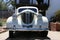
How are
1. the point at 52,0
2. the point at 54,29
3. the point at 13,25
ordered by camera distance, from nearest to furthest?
the point at 13,25
the point at 54,29
the point at 52,0

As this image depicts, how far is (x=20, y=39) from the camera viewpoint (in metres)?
14.0

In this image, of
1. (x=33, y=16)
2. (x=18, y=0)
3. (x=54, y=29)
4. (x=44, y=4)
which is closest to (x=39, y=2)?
(x=44, y=4)

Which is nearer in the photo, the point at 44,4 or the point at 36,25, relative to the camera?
the point at 36,25

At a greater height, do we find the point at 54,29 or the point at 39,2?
the point at 39,2

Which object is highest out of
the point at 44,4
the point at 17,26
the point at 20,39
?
the point at 44,4

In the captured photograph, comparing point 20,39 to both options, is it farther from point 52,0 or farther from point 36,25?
point 52,0

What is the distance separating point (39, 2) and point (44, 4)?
958 mm

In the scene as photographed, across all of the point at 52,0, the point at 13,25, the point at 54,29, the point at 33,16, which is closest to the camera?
the point at 13,25

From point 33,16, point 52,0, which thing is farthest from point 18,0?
point 33,16

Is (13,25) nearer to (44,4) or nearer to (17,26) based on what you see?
(17,26)

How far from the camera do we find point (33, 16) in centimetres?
1421

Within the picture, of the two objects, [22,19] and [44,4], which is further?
[44,4]

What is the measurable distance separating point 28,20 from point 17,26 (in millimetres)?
966

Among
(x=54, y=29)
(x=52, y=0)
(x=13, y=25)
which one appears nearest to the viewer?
(x=13, y=25)
